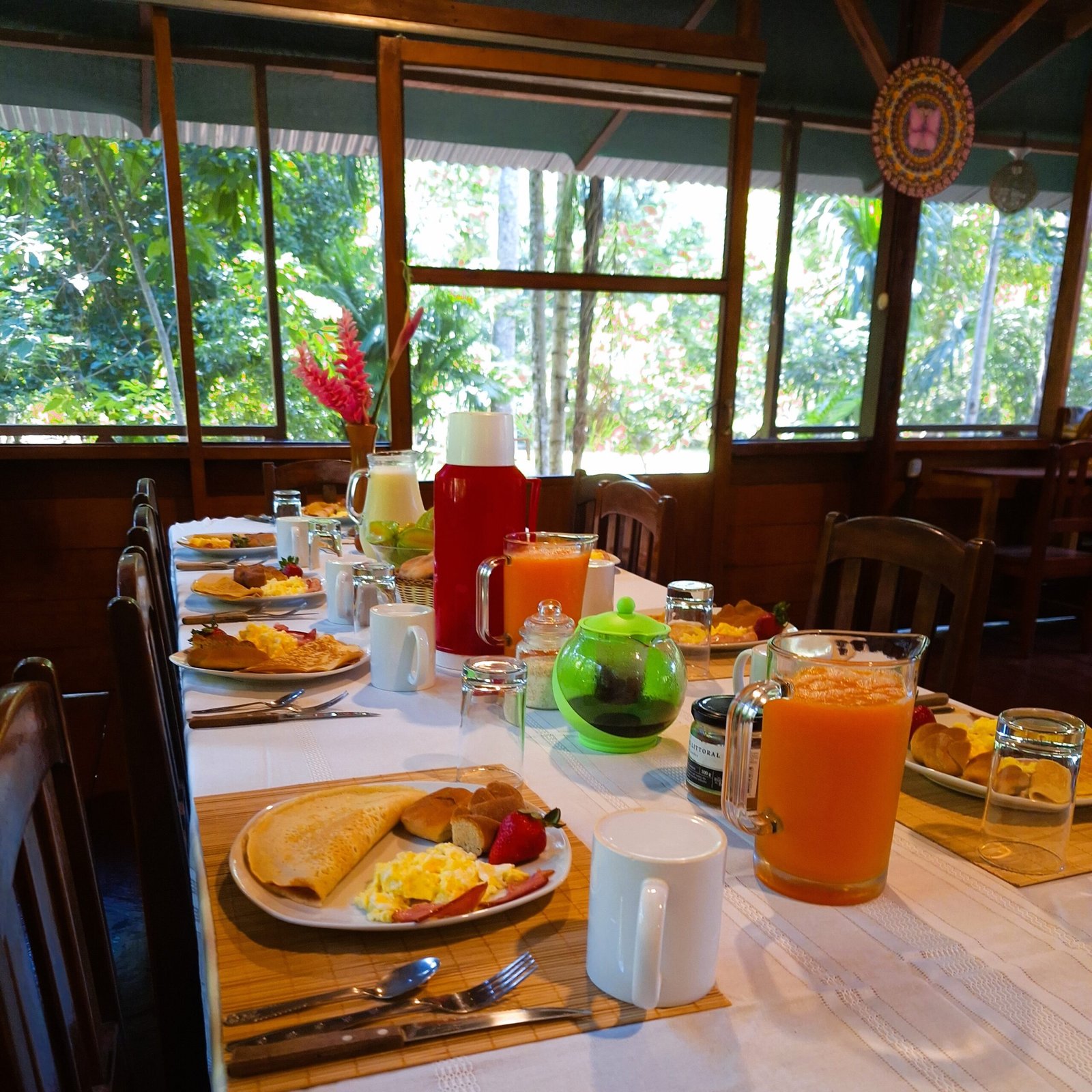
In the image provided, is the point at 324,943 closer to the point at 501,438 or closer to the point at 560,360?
the point at 501,438

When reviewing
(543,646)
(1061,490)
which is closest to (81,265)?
(543,646)

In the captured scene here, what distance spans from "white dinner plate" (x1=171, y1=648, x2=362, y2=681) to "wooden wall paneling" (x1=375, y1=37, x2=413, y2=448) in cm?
182

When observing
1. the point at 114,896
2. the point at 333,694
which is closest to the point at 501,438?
the point at 333,694

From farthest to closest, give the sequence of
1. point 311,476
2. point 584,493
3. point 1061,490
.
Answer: point 1061,490 → point 311,476 → point 584,493

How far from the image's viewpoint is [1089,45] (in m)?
4.14

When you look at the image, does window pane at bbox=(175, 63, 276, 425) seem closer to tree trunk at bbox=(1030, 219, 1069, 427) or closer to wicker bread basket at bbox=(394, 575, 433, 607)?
wicker bread basket at bbox=(394, 575, 433, 607)

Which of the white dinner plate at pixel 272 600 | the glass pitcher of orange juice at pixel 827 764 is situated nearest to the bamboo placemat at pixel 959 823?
the glass pitcher of orange juice at pixel 827 764

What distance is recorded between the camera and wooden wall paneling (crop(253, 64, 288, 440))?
312 centimetres

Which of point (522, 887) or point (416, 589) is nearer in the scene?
point (522, 887)

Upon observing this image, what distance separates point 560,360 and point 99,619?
6.27ft

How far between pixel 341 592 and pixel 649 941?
1014 millimetres

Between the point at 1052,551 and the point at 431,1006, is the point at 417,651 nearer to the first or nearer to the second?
the point at 431,1006

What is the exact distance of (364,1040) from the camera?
51 cm

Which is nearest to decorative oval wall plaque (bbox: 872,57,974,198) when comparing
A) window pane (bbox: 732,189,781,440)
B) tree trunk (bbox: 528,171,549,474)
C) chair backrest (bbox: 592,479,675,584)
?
window pane (bbox: 732,189,781,440)
